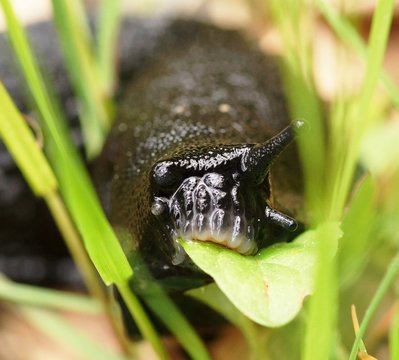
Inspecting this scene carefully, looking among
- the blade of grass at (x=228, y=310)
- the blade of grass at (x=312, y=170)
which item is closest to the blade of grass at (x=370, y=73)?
the blade of grass at (x=312, y=170)

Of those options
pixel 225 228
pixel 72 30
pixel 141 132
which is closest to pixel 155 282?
pixel 225 228

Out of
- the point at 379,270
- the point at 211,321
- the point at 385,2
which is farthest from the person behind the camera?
the point at 379,270

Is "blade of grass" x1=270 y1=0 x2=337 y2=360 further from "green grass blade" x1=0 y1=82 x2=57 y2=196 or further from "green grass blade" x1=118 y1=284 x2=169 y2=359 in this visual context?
"green grass blade" x1=0 y1=82 x2=57 y2=196

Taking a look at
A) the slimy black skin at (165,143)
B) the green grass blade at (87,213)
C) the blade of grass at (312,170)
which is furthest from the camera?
the slimy black skin at (165,143)

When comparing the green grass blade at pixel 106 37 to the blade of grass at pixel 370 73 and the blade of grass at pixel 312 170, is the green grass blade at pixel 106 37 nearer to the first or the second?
the blade of grass at pixel 312 170

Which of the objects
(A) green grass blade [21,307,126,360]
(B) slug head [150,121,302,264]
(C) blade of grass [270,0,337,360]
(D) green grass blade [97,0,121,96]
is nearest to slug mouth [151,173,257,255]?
(B) slug head [150,121,302,264]

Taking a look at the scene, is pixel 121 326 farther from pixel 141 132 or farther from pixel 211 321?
pixel 141 132
